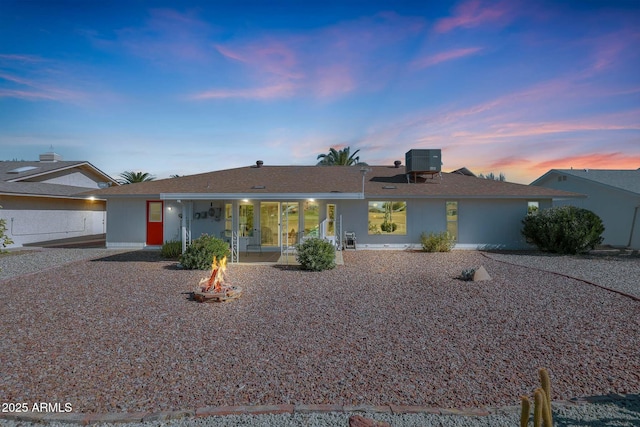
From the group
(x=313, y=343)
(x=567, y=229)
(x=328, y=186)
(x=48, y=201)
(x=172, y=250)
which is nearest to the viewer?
(x=313, y=343)

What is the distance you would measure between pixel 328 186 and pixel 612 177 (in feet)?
58.2

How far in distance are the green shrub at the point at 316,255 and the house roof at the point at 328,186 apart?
3.06m

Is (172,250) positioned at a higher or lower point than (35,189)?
lower

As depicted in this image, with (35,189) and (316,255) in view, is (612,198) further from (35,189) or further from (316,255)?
(35,189)

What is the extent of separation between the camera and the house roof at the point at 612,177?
56.2 ft

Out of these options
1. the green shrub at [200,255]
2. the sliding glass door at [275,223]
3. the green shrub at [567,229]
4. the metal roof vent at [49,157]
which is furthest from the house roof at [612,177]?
the metal roof vent at [49,157]

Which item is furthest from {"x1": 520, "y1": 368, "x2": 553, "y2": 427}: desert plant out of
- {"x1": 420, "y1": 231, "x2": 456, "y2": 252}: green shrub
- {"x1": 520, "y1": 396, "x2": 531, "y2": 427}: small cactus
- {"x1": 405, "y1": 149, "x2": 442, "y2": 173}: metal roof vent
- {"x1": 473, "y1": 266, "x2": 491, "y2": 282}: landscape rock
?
{"x1": 405, "y1": 149, "x2": 442, "y2": 173}: metal roof vent

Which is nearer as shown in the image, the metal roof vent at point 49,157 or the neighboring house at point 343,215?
the neighboring house at point 343,215

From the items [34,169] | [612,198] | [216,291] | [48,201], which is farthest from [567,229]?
[34,169]

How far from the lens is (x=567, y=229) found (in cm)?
1331

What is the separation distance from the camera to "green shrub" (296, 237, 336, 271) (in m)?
10.3

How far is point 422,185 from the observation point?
15688 millimetres

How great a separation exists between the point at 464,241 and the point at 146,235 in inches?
613

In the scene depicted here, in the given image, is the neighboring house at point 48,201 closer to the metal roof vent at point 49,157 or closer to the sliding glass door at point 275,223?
the metal roof vent at point 49,157
